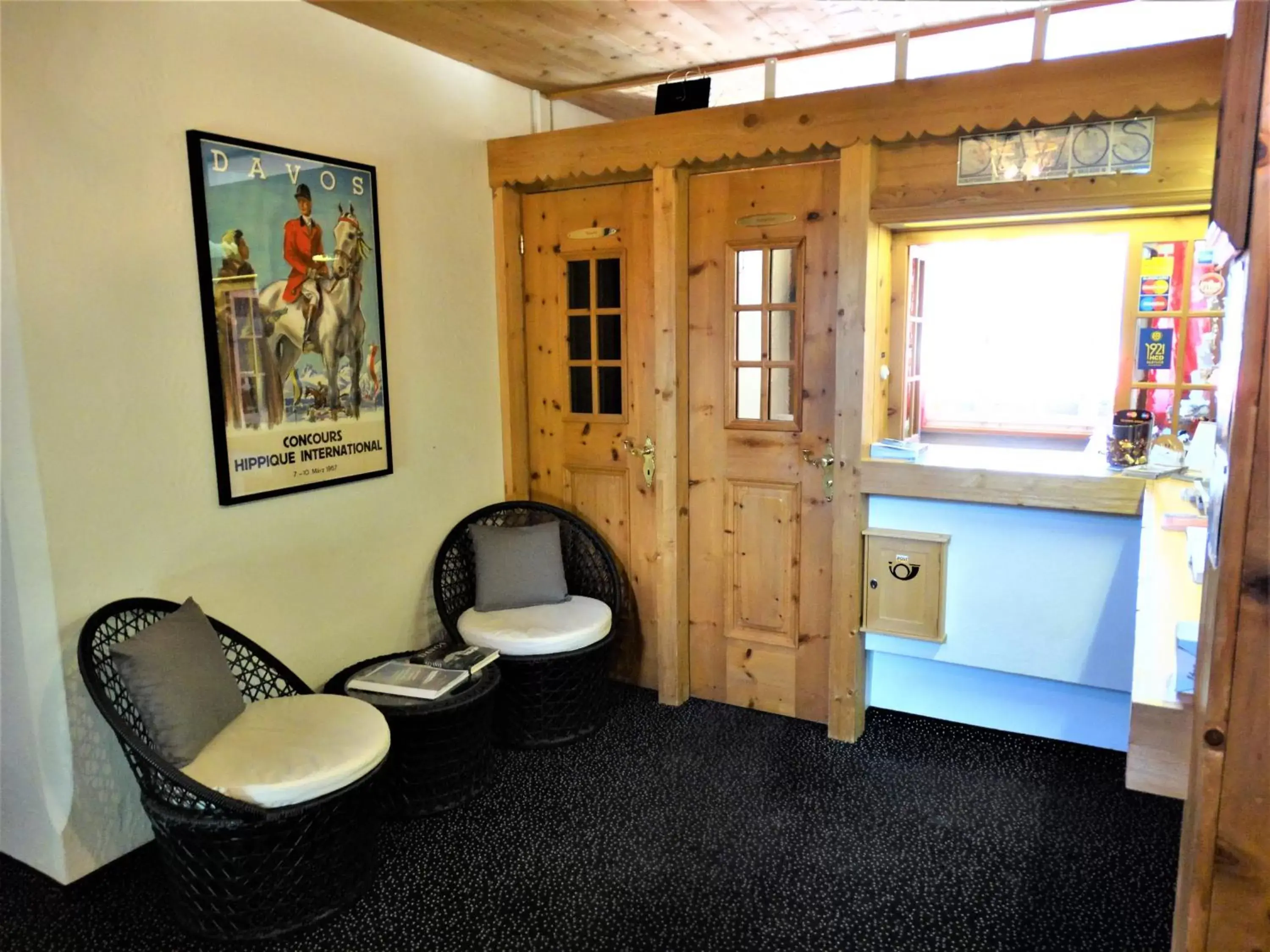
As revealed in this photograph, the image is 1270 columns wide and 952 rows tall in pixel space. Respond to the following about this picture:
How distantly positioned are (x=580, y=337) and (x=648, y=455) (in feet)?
1.96

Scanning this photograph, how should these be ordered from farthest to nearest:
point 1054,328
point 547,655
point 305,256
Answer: point 1054,328 → point 547,655 → point 305,256

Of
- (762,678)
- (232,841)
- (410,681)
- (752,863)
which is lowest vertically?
(752,863)

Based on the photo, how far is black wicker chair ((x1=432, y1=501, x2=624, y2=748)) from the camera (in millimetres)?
3016

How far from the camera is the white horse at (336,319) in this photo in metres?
2.69

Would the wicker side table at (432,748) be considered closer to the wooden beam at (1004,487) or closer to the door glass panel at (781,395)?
the door glass panel at (781,395)

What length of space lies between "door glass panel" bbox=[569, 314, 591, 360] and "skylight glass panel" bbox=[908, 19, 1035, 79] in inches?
59.2

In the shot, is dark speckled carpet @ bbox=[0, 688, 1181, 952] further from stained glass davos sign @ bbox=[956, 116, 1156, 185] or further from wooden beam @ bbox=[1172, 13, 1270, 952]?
stained glass davos sign @ bbox=[956, 116, 1156, 185]

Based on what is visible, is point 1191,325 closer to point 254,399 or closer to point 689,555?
point 689,555

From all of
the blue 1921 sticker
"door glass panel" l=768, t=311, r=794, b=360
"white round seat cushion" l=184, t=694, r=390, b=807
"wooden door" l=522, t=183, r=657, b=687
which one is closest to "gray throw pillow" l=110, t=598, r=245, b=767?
"white round seat cushion" l=184, t=694, r=390, b=807

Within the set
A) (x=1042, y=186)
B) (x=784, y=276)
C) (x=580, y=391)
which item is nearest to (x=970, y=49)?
(x=1042, y=186)

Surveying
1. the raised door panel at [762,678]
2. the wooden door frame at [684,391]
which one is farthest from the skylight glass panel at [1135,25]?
the raised door panel at [762,678]

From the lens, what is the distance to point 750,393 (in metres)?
3.27

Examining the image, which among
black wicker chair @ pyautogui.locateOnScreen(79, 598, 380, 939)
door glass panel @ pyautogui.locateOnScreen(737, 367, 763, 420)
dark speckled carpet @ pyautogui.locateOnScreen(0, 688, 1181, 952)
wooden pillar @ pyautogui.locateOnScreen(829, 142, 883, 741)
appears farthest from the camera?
door glass panel @ pyautogui.locateOnScreen(737, 367, 763, 420)

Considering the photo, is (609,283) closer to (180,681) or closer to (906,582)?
(906,582)
